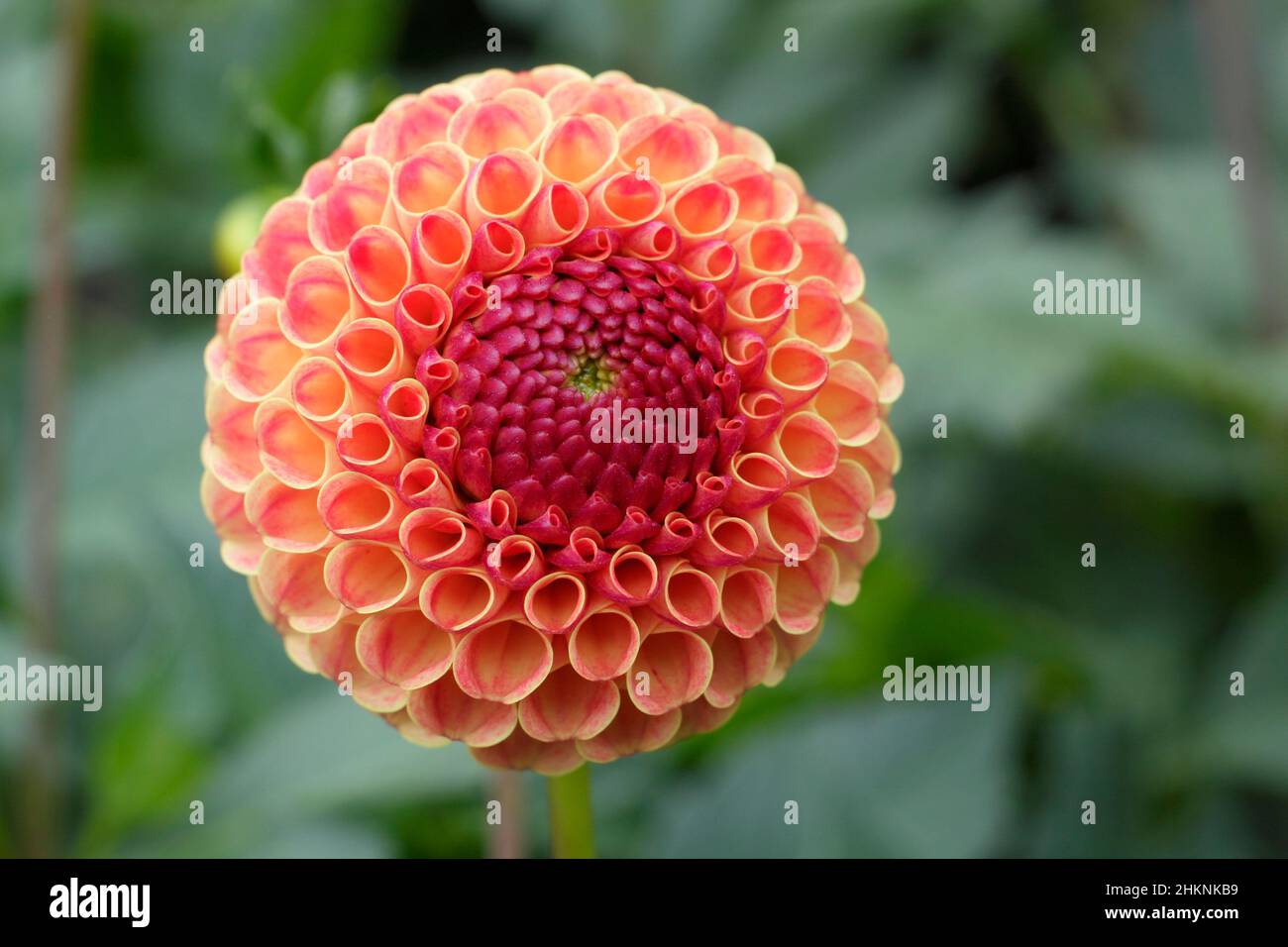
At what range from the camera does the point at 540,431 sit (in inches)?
47.1

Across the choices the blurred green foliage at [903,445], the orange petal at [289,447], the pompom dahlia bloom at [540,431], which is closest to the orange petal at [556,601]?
the pompom dahlia bloom at [540,431]

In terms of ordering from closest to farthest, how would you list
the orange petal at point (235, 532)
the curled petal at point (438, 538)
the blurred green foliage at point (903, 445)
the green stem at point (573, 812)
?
the curled petal at point (438, 538)
the orange petal at point (235, 532)
the green stem at point (573, 812)
the blurred green foliage at point (903, 445)

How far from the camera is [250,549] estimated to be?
1.25m

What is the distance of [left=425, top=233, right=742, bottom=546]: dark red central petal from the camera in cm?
119

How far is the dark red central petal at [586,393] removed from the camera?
1191mm

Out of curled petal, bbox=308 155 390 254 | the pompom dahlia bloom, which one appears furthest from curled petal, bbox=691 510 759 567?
curled petal, bbox=308 155 390 254

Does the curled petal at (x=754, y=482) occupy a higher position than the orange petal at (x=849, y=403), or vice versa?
the orange petal at (x=849, y=403)

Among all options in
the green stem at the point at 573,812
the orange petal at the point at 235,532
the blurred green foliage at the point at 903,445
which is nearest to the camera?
the orange petal at the point at 235,532

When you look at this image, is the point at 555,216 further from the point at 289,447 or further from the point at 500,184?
the point at 289,447

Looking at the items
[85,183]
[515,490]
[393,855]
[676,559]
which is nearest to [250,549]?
[515,490]

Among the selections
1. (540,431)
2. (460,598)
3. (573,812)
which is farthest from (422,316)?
(573,812)

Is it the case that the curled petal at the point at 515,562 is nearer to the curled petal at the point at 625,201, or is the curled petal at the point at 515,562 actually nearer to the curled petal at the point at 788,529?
the curled petal at the point at 788,529

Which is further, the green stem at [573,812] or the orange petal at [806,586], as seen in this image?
the green stem at [573,812]

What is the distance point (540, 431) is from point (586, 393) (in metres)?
0.06
